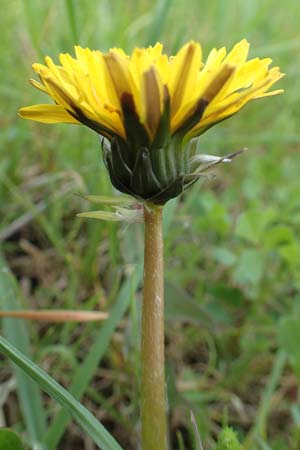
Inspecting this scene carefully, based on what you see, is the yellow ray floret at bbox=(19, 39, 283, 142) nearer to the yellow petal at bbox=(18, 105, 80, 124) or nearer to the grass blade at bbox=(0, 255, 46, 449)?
the yellow petal at bbox=(18, 105, 80, 124)

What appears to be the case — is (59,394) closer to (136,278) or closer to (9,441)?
(9,441)

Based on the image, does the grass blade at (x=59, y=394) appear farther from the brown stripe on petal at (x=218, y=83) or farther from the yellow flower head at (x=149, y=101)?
the brown stripe on petal at (x=218, y=83)

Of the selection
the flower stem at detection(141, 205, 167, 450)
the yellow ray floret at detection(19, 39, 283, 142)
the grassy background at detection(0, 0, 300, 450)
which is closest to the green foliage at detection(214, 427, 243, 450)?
the flower stem at detection(141, 205, 167, 450)

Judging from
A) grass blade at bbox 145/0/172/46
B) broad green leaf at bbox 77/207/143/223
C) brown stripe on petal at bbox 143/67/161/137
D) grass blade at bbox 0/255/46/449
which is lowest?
grass blade at bbox 0/255/46/449

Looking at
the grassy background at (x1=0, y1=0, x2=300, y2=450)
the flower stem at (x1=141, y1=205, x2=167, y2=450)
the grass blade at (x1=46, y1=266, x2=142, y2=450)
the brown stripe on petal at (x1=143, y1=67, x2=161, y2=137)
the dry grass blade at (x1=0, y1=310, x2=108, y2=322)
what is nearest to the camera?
the brown stripe on petal at (x1=143, y1=67, x2=161, y2=137)

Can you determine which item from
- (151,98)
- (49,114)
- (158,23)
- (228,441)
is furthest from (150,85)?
(158,23)

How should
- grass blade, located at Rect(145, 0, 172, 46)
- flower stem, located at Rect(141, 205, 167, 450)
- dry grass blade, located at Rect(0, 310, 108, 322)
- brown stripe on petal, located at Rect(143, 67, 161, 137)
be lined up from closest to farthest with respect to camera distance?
brown stripe on petal, located at Rect(143, 67, 161, 137), flower stem, located at Rect(141, 205, 167, 450), dry grass blade, located at Rect(0, 310, 108, 322), grass blade, located at Rect(145, 0, 172, 46)

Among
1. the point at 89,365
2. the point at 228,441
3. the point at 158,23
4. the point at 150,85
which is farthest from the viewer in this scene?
the point at 158,23
